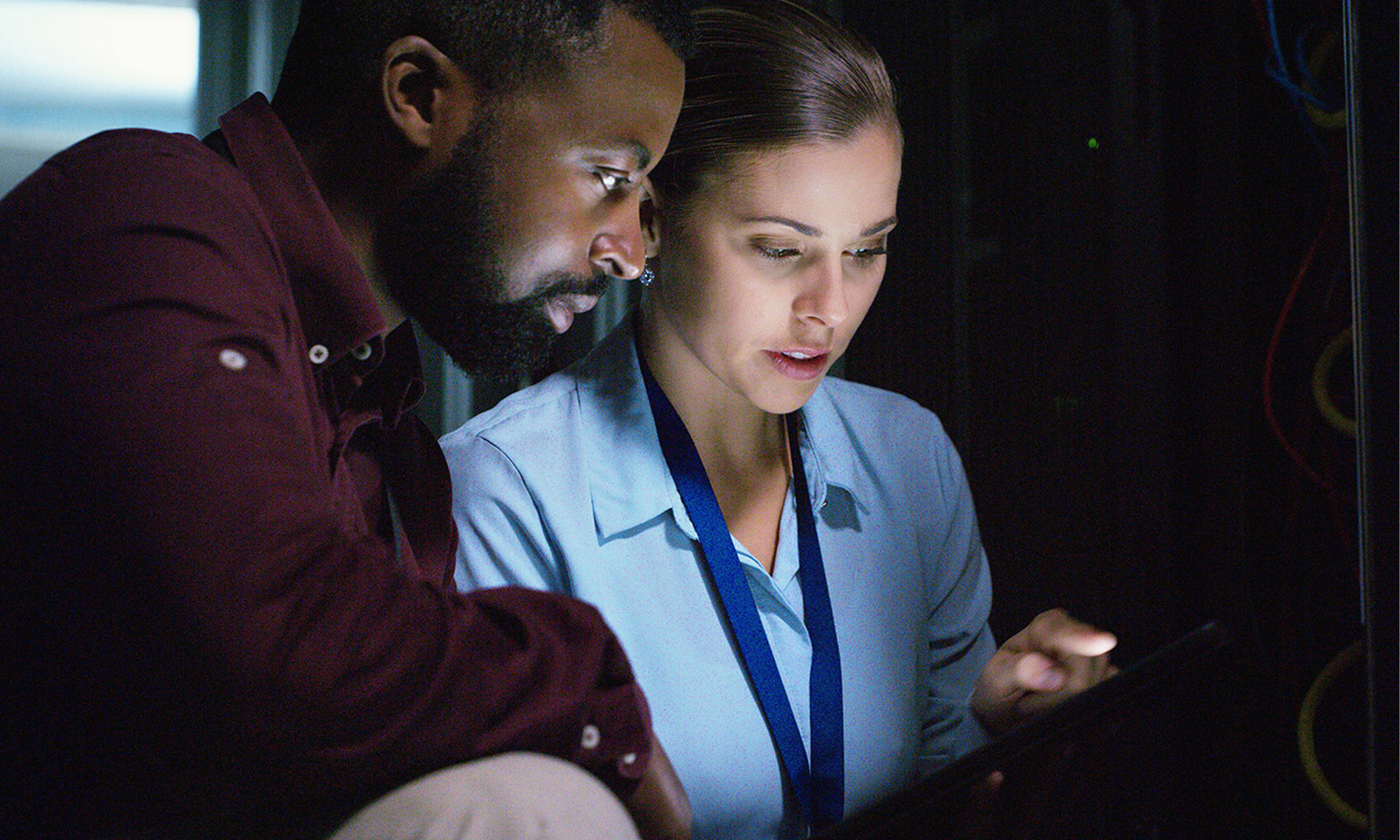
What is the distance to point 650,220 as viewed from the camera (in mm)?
971

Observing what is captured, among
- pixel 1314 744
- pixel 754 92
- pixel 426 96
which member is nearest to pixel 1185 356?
pixel 1314 744

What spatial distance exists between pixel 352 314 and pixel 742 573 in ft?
1.41

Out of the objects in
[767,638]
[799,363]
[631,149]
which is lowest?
[767,638]

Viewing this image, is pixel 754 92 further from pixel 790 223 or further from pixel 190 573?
pixel 190 573

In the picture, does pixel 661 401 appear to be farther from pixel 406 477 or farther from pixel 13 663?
pixel 13 663

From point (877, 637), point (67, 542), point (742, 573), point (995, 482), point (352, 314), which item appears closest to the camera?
point (67, 542)

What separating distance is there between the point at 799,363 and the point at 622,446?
21 centimetres

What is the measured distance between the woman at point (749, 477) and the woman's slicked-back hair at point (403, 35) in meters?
0.21

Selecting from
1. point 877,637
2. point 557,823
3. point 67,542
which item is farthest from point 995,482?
point 67,542

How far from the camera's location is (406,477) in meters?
0.79

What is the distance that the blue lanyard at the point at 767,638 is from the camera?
0.95m

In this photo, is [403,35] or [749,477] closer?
[403,35]

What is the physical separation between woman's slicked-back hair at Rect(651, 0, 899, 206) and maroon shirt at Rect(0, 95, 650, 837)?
1.41 ft

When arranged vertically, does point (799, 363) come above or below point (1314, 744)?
above
